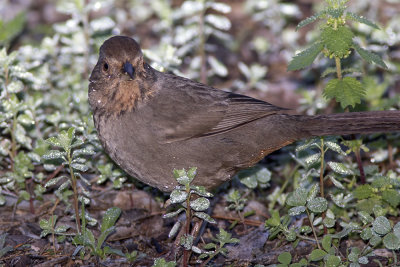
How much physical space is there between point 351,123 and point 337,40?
665 millimetres

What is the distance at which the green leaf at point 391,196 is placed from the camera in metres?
4.71

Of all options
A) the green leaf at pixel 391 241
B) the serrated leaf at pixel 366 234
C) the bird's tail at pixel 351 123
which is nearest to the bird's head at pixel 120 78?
the bird's tail at pixel 351 123

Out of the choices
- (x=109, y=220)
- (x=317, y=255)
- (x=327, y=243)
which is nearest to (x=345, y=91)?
(x=327, y=243)

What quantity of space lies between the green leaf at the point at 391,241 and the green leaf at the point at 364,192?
2.13ft

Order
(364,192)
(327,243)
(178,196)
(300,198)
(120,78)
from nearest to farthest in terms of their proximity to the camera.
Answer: (178,196) → (327,243) → (300,198) → (120,78) → (364,192)

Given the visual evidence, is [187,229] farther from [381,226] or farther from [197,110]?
[381,226]

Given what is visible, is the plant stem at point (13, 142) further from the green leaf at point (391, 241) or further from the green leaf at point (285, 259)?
the green leaf at point (391, 241)

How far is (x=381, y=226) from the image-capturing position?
4.21 metres

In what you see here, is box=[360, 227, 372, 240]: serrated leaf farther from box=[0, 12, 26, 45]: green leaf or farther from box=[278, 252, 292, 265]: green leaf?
box=[0, 12, 26, 45]: green leaf

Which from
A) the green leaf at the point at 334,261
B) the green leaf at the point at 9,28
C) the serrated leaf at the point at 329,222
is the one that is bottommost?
the serrated leaf at the point at 329,222

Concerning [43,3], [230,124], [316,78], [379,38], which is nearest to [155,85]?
[230,124]

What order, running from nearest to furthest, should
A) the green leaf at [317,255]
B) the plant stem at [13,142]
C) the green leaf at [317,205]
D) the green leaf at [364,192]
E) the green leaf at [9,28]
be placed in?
the green leaf at [317,255] → the green leaf at [317,205] → the green leaf at [364,192] → the plant stem at [13,142] → the green leaf at [9,28]

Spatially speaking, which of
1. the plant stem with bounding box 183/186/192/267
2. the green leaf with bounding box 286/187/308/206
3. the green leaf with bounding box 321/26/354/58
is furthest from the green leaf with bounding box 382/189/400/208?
the plant stem with bounding box 183/186/192/267

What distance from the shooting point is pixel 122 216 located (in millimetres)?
5266
